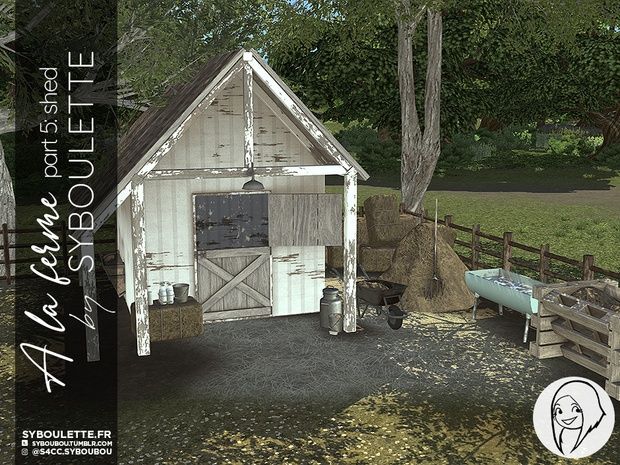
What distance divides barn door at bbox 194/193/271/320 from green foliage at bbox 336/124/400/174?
97.9 ft

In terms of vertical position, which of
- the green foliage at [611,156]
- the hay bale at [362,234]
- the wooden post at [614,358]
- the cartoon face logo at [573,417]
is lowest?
the cartoon face logo at [573,417]

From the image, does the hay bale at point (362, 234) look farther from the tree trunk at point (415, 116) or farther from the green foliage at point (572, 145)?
the green foliage at point (572, 145)

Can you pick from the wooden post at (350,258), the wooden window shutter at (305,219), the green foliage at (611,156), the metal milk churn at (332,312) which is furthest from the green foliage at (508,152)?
the metal milk churn at (332,312)

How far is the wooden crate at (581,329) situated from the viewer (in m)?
9.45

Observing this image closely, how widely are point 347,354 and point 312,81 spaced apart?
18475mm

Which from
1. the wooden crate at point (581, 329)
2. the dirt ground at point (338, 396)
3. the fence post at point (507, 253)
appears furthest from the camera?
the fence post at point (507, 253)

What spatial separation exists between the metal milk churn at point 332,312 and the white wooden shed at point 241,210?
0.64 feet

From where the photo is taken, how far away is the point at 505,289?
12.1m

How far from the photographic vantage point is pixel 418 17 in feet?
69.1

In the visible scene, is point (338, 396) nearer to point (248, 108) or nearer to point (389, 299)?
point (389, 299)

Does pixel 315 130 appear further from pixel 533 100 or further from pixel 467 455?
pixel 533 100

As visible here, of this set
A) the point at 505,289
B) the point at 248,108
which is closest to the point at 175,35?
the point at 248,108

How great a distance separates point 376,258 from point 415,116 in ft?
23.0

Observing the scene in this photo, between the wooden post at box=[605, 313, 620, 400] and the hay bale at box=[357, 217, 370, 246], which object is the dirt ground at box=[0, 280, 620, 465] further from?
the hay bale at box=[357, 217, 370, 246]
